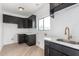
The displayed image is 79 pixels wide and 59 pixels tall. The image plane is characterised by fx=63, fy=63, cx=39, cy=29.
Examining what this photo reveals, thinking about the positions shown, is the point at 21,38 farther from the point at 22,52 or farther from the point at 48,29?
the point at 48,29

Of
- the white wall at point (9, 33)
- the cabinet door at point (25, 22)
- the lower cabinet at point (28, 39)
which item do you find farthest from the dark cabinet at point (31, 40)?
the white wall at point (9, 33)

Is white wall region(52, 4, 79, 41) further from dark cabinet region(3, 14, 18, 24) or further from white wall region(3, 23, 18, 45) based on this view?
white wall region(3, 23, 18, 45)

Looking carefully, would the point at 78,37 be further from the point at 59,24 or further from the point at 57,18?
the point at 57,18

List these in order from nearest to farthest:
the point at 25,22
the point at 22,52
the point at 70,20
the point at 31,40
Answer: the point at 70,20, the point at 22,52, the point at 31,40, the point at 25,22

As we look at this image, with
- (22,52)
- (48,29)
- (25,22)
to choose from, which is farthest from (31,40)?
(25,22)

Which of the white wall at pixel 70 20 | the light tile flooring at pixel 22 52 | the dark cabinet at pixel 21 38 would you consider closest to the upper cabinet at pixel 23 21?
the dark cabinet at pixel 21 38

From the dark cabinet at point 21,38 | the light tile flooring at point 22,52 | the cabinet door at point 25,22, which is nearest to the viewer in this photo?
the light tile flooring at point 22,52

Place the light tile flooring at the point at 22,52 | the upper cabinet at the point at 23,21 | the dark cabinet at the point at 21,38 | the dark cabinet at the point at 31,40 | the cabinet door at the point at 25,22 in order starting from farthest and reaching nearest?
the cabinet door at the point at 25,22, the dark cabinet at the point at 21,38, the upper cabinet at the point at 23,21, the dark cabinet at the point at 31,40, the light tile flooring at the point at 22,52

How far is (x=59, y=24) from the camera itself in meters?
2.21

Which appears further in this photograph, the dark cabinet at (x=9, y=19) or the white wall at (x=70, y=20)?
the dark cabinet at (x=9, y=19)

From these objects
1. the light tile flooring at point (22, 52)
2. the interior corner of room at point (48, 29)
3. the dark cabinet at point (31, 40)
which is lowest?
the light tile flooring at point (22, 52)

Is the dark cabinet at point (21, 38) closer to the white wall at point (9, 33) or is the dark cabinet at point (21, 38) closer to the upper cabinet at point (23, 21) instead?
the white wall at point (9, 33)

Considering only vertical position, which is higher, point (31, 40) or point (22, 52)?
point (31, 40)

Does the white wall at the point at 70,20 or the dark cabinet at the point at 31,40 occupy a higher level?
the white wall at the point at 70,20
